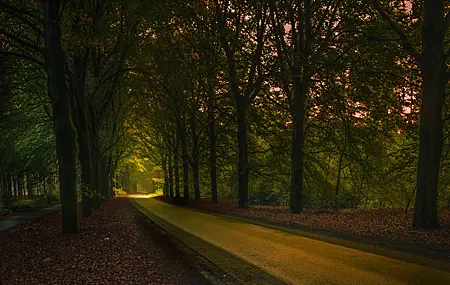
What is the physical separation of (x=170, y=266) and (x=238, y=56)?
1905 centimetres

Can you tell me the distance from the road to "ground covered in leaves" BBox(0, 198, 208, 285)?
1726mm

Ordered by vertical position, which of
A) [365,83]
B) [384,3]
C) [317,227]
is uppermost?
[384,3]

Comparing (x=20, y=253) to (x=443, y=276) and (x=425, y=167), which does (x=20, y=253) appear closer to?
(x=443, y=276)

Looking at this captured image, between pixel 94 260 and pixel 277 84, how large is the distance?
53.2 ft

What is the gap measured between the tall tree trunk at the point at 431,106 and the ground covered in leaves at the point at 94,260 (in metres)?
8.64

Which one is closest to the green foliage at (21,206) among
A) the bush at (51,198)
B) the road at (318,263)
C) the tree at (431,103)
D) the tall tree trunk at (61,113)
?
the bush at (51,198)

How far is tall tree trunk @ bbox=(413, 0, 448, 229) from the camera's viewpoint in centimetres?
1213

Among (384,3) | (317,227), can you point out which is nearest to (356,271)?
(317,227)

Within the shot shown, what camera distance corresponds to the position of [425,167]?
12.3m

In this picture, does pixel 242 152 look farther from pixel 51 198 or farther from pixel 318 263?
pixel 51 198

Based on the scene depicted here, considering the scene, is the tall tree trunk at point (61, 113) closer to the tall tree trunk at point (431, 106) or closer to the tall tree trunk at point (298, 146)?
the tall tree trunk at point (298, 146)

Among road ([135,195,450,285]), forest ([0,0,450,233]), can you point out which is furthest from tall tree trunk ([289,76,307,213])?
road ([135,195,450,285])

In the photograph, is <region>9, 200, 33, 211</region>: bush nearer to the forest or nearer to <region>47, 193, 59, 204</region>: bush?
the forest

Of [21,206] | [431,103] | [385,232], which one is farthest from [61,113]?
[21,206]
